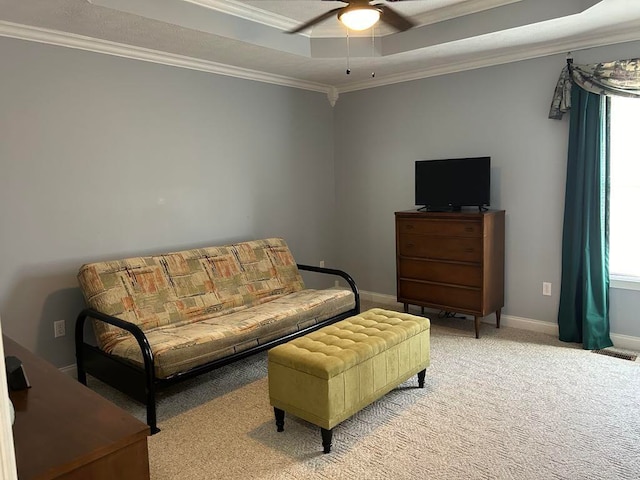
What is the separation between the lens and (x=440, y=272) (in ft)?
14.0

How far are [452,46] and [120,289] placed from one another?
3.19 metres

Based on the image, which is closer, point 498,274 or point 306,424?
point 306,424

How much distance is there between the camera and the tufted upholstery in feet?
8.06

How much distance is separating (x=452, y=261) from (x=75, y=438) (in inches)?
130

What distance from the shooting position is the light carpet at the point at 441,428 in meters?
2.34

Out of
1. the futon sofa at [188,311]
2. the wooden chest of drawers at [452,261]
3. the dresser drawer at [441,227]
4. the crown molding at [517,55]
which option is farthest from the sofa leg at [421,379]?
the crown molding at [517,55]

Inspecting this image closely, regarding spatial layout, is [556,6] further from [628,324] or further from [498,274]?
[628,324]

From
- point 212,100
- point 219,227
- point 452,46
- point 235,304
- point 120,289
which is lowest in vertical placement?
point 235,304

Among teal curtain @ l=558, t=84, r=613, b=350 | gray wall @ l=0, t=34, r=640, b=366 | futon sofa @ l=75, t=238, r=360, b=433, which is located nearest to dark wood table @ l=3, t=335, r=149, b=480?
futon sofa @ l=75, t=238, r=360, b=433

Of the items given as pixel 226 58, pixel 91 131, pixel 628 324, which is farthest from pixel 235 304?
pixel 628 324

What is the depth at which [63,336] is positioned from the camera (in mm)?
3455

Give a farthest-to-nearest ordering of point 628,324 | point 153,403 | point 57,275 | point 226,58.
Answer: point 226,58 < point 628,324 < point 57,275 < point 153,403

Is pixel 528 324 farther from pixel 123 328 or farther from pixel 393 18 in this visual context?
pixel 123 328

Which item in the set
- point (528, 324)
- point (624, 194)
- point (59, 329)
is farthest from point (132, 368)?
point (624, 194)
